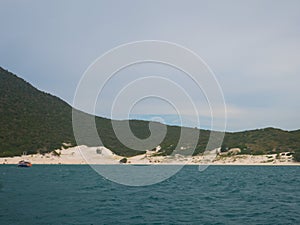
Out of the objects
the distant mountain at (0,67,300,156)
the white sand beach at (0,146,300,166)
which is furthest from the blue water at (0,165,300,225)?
the white sand beach at (0,146,300,166)

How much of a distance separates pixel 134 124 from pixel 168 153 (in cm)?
3236

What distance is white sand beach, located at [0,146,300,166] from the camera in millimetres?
142000

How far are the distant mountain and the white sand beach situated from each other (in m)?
3.65

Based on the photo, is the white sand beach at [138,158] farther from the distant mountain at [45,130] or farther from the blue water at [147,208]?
the blue water at [147,208]

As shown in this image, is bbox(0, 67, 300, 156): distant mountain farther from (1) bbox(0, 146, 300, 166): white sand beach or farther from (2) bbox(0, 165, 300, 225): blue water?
(2) bbox(0, 165, 300, 225): blue water

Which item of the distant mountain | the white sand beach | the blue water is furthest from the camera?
the distant mountain

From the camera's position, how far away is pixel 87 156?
477 feet

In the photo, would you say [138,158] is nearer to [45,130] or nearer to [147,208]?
[45,130]

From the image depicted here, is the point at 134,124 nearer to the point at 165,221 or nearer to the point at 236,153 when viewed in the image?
the point at 236,153

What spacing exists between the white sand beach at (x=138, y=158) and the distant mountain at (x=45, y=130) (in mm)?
3652

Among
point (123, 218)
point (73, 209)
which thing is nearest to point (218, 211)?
point (123, 218)

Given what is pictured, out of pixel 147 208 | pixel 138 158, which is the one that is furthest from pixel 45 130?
pixel 147 208

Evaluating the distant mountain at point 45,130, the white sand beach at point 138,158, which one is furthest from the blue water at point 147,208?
the white sand beach at point 138,158

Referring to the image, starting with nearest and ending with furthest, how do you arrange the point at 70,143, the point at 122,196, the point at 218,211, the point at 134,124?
the point at 218,211, the point at 122,196, the point at 134,124, the point at 70,143
